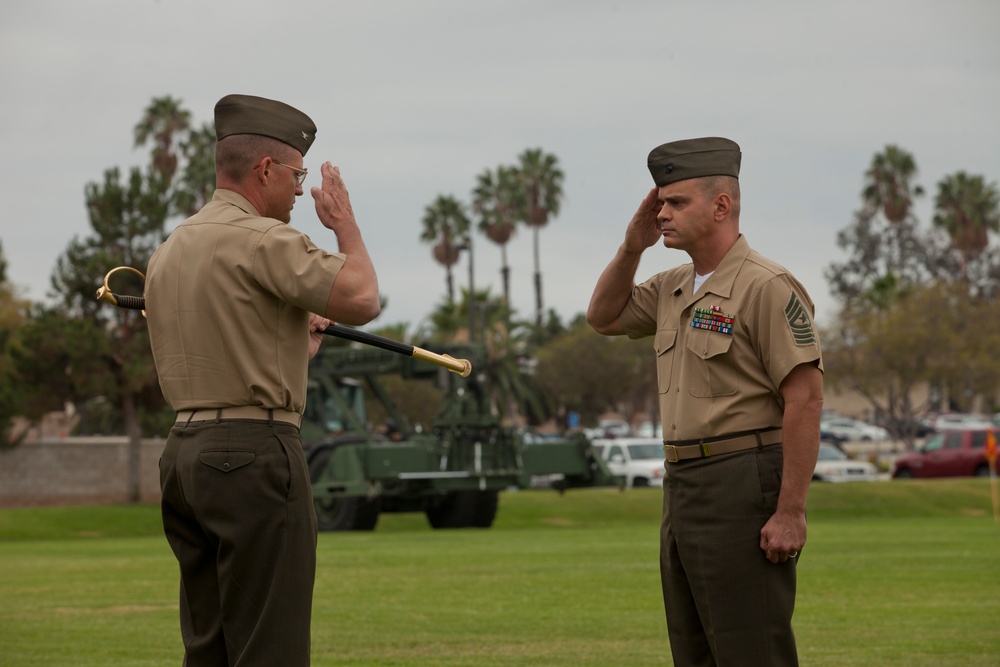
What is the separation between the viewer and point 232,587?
170 inches

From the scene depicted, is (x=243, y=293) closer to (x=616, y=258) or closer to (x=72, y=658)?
(x=616, y=258)

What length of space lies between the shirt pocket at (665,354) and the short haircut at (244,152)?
1497 mm

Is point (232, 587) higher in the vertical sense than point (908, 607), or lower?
higher

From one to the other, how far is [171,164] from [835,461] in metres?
34.2

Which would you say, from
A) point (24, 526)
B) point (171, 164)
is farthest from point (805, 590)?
point (171, 164)

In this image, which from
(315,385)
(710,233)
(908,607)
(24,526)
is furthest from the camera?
(24,526)

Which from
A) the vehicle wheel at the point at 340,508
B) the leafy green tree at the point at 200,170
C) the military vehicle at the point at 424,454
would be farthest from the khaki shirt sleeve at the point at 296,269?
the leafy green tree at the point at 200,170

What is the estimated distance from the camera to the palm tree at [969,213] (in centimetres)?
7756

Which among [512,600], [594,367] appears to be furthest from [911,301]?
[512,600]

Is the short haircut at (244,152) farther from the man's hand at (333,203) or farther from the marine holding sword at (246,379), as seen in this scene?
the man's hand at (333,203)

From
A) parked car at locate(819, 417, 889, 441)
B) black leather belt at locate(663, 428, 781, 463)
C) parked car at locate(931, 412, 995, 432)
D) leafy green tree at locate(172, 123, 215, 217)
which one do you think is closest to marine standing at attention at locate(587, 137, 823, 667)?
black leather belt at locate(663, 428, 781, 463)

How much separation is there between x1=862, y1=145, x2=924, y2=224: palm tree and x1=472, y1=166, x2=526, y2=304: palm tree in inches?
731

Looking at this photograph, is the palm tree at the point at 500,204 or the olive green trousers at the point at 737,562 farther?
the palm tree at the point at 500,204

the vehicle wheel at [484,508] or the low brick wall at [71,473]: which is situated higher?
the low brick wall at [71,473]
